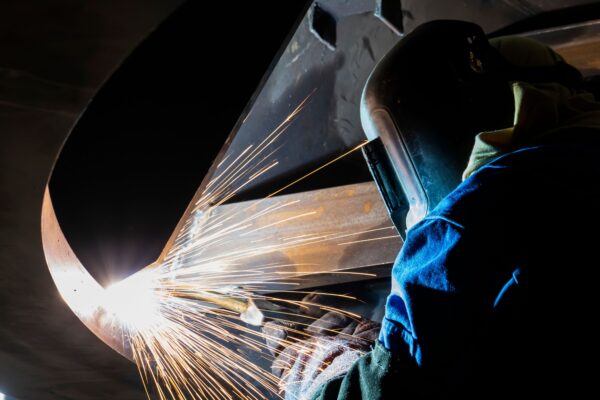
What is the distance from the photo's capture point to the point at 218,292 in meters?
2.39

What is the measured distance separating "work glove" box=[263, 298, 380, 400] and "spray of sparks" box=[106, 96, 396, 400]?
153 millimetres

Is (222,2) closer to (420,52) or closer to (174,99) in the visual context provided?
(174,99)

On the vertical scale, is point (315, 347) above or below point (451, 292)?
below

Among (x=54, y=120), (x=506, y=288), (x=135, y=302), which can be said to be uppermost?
(x=54, y=120)

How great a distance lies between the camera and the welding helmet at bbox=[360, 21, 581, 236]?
1.57m

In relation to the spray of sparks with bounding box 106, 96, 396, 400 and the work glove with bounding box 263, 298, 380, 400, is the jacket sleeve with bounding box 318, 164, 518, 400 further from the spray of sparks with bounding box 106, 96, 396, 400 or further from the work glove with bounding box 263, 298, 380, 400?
the spray of sparks with bounding box 106, 96, 396, 400

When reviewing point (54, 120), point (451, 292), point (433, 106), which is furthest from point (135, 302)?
point (451, 292)

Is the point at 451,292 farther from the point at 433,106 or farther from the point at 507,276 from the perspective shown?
the point at 433,106

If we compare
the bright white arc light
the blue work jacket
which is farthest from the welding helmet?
the bright white arc light

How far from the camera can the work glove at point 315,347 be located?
1835 millimetres

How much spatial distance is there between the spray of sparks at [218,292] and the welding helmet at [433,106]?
0.63 meters

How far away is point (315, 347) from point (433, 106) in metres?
0.93

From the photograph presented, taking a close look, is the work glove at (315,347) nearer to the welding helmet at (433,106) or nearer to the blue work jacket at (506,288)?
the welding helmet at (433,106)

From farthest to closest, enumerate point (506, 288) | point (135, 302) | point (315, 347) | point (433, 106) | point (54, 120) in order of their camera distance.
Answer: point (135, 302), point (315, 347), point (433, 106), point (54, 120), point (506, 288)
